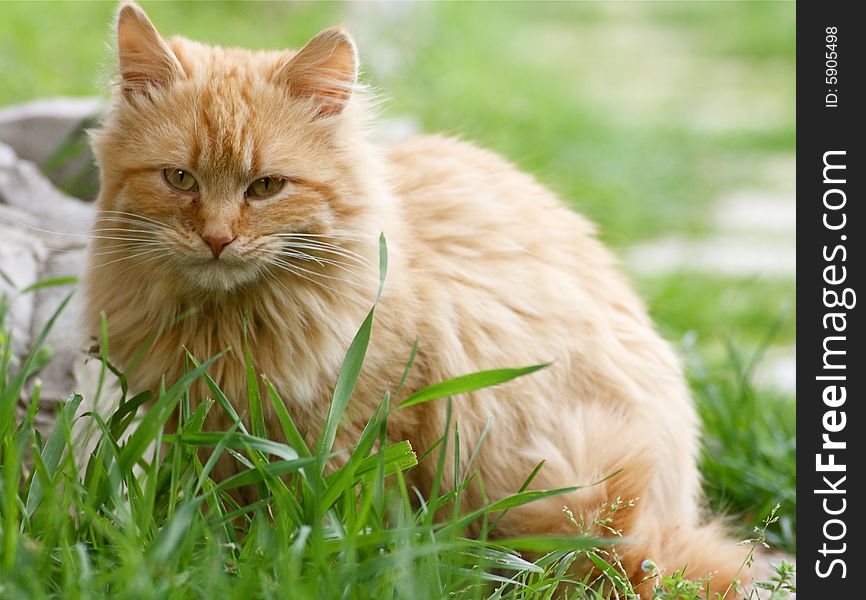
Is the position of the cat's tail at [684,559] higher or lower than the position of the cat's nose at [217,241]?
lower

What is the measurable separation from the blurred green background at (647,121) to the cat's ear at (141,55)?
234 millimetres

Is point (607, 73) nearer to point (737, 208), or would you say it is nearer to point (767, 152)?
point (767, 152)

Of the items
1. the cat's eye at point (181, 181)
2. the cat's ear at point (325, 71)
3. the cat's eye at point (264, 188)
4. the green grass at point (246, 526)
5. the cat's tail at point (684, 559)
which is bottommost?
the cat's tail at point (684, 559)

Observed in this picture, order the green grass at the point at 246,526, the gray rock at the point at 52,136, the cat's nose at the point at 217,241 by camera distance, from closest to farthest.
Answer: the green grass at the point at 246,526 < the cat's nose at the point at 217,241 < the gray rock at the point at 52,136

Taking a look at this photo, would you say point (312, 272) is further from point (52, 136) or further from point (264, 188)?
point (52, 136)

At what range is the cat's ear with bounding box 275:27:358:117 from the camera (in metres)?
2.59

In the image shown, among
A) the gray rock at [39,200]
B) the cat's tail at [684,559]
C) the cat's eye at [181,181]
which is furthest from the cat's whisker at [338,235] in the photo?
the gray rock at [39,200]

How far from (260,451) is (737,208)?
495cm

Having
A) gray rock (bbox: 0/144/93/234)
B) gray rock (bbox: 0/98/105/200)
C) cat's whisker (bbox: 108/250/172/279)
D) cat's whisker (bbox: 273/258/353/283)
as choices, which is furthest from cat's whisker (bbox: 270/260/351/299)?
gray rock (bbox: 0/98/105/200)

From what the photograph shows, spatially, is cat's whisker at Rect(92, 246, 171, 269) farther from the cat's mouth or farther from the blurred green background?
the blurred green background

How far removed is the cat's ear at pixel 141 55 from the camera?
2554 millimetres

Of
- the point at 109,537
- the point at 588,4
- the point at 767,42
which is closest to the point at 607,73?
the point at 767,42

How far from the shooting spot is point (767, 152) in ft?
24.7

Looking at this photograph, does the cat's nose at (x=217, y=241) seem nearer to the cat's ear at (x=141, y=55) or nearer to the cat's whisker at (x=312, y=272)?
the cat's whisker at (x=312, y=272)
